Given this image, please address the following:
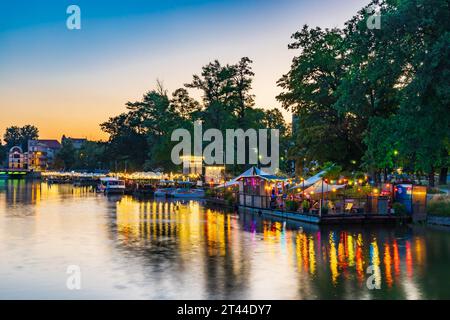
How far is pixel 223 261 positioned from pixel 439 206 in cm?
2328

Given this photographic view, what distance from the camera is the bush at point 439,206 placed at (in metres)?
41.0

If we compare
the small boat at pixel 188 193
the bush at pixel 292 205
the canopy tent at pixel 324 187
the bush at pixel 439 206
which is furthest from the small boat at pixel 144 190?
the bush at pixel 439 206

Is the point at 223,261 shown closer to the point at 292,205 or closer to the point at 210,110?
the point at 292,205

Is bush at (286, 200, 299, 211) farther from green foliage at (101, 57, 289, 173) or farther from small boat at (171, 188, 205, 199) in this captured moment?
small boat at (171, 188, 205, 199)

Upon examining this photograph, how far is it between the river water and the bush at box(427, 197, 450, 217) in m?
3.20

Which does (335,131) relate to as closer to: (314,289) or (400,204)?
(400,204)

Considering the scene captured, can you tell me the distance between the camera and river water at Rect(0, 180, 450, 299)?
20203 millimetres

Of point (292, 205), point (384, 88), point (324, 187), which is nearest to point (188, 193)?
point (292, 205)

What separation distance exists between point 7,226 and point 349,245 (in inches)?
1102

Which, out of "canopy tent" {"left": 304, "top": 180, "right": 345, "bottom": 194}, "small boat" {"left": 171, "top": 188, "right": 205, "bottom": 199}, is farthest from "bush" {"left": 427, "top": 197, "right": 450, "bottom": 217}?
"small boat" {"left": 171, "top": 188, "right": 205, "bottom": 199}

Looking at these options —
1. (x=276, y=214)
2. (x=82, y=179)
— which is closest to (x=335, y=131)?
(x=276, y=214)

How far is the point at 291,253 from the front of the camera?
2870cm

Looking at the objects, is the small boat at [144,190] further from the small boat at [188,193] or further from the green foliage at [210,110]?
the small boat at [188,193]

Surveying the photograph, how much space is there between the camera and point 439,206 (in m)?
42.2
